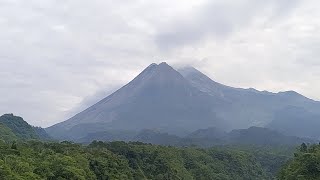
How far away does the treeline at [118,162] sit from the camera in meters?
30.0

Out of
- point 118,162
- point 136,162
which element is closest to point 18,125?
point 136,162

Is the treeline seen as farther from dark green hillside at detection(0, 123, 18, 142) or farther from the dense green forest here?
dark green hillside at detection(0, 123, 18, 142)

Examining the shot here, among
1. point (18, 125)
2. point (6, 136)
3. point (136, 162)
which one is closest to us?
point (136, 162)

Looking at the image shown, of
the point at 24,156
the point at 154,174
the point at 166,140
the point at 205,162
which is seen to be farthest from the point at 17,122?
the point at 24,156

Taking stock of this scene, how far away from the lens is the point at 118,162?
42.5m

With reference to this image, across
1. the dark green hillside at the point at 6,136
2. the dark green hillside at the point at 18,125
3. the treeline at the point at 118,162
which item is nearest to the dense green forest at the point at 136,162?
the treeline at the point at 118,162

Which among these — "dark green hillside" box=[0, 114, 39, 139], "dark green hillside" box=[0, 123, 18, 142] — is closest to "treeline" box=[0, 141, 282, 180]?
"dark green hillside" box=[0, 123, 18, 142]

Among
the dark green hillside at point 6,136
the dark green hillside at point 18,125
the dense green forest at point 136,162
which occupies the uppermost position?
the dark green hillside at point 18,125

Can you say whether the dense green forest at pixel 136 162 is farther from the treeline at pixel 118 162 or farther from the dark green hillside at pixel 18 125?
the dark green hillside at pixel 18 125

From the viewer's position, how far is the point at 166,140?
146m

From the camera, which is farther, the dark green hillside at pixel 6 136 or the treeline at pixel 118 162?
the dark green hillside at pixel 6 136

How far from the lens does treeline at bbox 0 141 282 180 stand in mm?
30031

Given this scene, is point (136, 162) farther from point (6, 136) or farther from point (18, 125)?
point (18, 125)

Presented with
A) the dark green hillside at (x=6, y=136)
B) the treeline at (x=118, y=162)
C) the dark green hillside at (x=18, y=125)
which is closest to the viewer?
the treeline at (x=118, y=162)
